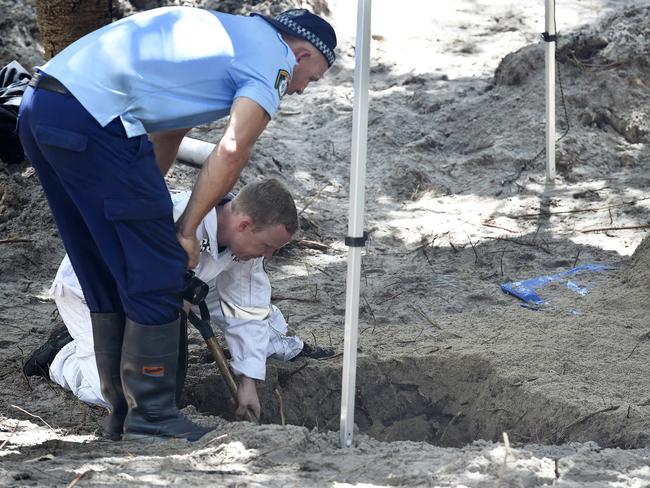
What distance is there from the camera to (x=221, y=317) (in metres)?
4.33

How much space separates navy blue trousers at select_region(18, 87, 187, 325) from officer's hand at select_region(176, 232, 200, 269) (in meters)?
0.03

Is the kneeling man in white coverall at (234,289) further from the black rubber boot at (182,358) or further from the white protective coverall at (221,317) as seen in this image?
the black rubber boot at (182,358)

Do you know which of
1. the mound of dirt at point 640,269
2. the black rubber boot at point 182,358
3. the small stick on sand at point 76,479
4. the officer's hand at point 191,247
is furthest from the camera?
the mound of dirt at point 640,269

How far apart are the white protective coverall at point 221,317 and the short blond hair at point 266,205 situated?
21 centimetres

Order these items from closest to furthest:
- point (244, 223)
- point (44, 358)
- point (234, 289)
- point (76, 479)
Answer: point (76, 479) → point (244, 223) → point (234, 289) → point (44, 358)

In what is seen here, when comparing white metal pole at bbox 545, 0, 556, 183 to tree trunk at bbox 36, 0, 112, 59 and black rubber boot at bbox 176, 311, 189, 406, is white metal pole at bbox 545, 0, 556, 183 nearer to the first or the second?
tree trunk at bbox 36, 0, 112, 59

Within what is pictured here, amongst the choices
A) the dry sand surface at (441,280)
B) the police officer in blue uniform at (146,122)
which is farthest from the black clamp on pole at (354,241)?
the dry sand surface at (441,280)

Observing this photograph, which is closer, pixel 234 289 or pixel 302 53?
pixel 302 53

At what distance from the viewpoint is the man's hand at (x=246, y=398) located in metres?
4.13

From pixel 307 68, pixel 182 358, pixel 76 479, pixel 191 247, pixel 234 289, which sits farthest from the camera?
pixel 234 289

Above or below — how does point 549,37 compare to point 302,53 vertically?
above

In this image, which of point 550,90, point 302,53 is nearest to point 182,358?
point 302,53

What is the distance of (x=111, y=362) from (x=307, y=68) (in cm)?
131

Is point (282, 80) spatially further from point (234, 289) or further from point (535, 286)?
point (535, 286)
